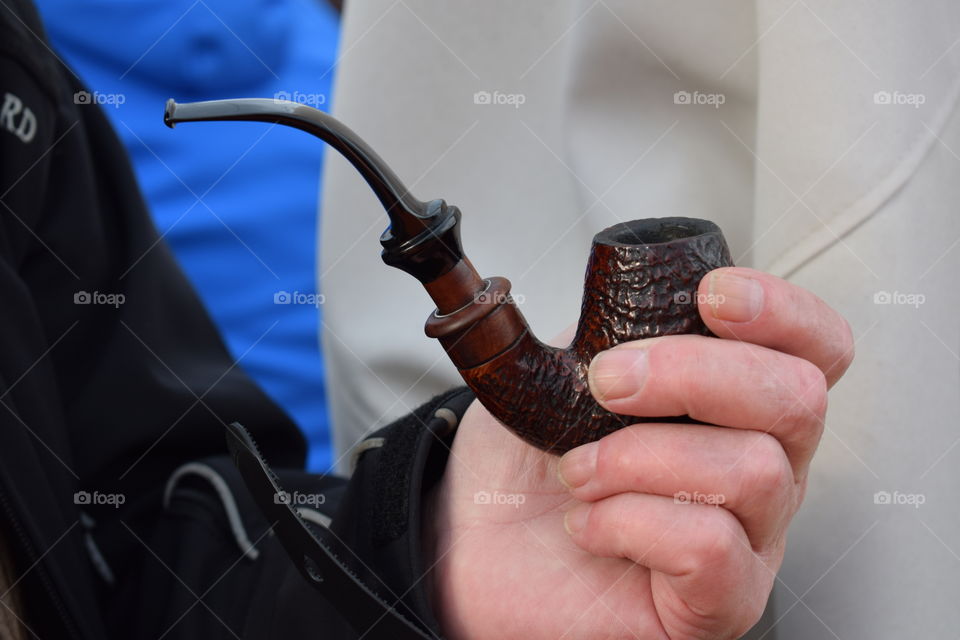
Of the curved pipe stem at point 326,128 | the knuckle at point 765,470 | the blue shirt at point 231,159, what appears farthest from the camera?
the blue shirt at point 231,159

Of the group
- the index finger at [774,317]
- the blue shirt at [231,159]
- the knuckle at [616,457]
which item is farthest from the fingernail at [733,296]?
the blue shirt at [231,159]

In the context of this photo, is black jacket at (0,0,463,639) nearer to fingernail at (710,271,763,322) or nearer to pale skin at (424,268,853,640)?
pale skin at (424,268,853,640)

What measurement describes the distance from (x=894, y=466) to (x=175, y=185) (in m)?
1.49

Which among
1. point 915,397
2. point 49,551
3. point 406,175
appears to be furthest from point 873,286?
point 49,551

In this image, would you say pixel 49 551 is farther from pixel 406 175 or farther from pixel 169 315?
pixel 406 175

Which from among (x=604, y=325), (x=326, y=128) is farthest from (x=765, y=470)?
(x=326, y=128)

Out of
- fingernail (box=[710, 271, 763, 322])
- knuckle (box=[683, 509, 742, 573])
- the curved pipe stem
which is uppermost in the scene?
the curved pipe stem

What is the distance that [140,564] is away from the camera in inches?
41.8

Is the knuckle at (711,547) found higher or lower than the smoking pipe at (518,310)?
lower

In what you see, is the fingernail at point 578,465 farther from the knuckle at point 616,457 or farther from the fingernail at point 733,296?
the fingernail at point 733,296

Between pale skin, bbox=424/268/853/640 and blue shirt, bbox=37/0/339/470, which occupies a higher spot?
blue shirt, bbox=37/0/339/470

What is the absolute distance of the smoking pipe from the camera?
524mm

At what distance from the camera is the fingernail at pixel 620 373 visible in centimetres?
57

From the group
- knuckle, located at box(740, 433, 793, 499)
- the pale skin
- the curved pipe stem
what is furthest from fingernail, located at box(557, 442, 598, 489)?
the curved pipe stem
